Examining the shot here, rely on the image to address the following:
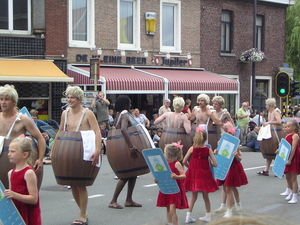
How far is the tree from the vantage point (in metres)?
32.2

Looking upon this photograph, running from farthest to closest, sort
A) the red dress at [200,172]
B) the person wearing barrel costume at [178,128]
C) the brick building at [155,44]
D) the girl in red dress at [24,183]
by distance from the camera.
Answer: the brick building at [155,44] → the person wearing barrel costume at [178,128] → the red dress at [200,172] → the girl in red dress at [24,183]

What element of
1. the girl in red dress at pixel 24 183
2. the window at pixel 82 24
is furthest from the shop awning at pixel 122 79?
the girl in red dress at pixel 24 183

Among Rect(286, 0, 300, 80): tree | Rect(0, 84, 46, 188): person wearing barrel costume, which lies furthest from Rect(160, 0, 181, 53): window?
Rect(0, 84, 46, 188): person wearing barrel costume

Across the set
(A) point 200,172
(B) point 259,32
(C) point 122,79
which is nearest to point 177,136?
(A) point 200,172

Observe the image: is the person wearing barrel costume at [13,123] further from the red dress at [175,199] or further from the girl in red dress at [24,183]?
the red dress at [175,199]

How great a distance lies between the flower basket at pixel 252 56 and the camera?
79.9 feet

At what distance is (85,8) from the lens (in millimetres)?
19641

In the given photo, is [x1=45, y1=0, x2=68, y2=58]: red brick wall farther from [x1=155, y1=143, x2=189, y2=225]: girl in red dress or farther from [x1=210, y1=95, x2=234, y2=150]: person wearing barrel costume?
[x1=155, y1=143, x2=189, y2=225]: girl in red dress

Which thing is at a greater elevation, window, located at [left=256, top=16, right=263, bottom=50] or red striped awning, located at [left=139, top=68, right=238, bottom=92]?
window, located at [left=256, top=16, right=263, bottom=50]

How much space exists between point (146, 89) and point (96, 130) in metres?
13.5

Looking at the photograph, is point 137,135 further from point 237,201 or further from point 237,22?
point 237,22

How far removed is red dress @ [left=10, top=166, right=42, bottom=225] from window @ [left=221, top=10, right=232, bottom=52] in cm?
2057

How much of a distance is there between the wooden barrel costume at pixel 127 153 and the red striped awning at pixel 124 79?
11.0 meters

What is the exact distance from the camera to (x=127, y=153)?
7371 mm
